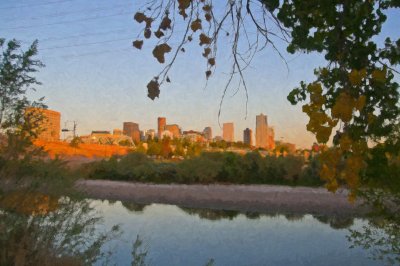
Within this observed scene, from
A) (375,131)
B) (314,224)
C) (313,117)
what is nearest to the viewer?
(313,117)

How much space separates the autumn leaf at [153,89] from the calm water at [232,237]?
5.65m

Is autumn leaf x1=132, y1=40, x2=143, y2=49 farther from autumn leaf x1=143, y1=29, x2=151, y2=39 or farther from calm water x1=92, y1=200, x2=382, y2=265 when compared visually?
calm water x1=92, y1=200, x2=382, y2=265

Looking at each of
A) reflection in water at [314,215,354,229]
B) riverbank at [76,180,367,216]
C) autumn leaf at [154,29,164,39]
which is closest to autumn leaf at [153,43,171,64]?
autumn leaf at [154,29,164,39]

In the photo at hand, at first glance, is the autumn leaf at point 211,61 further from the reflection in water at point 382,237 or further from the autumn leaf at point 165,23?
the reflection in water at point 382,237

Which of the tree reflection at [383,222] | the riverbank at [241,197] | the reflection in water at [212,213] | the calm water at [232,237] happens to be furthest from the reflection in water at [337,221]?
the tree reflection at [383,222]

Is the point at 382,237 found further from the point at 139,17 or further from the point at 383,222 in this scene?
the point at 139,17

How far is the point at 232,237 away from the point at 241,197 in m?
7.41

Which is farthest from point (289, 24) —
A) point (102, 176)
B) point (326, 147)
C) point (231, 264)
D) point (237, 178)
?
point (102, 176)

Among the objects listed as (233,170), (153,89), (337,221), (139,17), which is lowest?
(337,221)

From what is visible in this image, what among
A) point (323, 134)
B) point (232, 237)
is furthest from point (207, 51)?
point (232, 237)

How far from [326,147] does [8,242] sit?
133 inches

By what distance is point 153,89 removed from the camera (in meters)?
1.53

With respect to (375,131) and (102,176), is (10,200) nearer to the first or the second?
(375,131)

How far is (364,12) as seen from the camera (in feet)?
6.87
